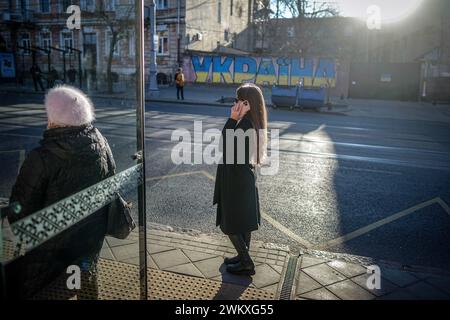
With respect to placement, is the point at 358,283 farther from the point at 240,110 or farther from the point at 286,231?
the point at 240,110

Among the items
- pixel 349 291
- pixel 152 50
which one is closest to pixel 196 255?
pixel 349 291

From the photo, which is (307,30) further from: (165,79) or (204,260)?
(204,260)

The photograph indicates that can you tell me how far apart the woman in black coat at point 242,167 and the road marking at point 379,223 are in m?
1.21

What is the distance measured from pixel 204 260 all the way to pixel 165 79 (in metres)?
28.3

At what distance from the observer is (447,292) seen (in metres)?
3.46

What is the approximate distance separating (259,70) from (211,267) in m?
27.7

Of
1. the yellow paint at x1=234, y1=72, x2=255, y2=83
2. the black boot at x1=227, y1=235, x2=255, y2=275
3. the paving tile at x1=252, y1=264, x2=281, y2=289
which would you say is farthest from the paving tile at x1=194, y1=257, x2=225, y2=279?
the yellow paint at x1=234, y1=72, x2=255, y2=83

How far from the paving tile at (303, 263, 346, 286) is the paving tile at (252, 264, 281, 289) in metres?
0.32

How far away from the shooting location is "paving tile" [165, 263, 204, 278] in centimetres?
364

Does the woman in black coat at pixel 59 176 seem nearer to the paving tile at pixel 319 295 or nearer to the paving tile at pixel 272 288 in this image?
the paving tile at pixel 272 288

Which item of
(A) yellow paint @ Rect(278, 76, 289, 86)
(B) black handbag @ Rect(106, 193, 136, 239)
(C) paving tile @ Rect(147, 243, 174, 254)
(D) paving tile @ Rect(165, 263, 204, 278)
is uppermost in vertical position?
(A) yellow paint @ Rect(278, 76, 289, 86)

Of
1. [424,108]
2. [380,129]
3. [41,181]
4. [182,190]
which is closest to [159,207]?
[182,190]

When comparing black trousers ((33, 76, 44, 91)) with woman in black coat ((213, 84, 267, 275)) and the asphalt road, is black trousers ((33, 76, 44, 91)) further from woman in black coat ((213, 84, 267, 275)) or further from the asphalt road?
woman in black coat ((213, 84, 267, 275))

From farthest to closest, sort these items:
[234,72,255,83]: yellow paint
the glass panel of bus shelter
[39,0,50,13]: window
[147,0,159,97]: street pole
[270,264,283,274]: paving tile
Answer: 1. [234,72,255,83]: yellow paint
2. [147,0,159,97]: street pole
3. [39,0,50,13]: window
4. [270,264,283,274]: paving tile
5. the glass panel of bus shelter
